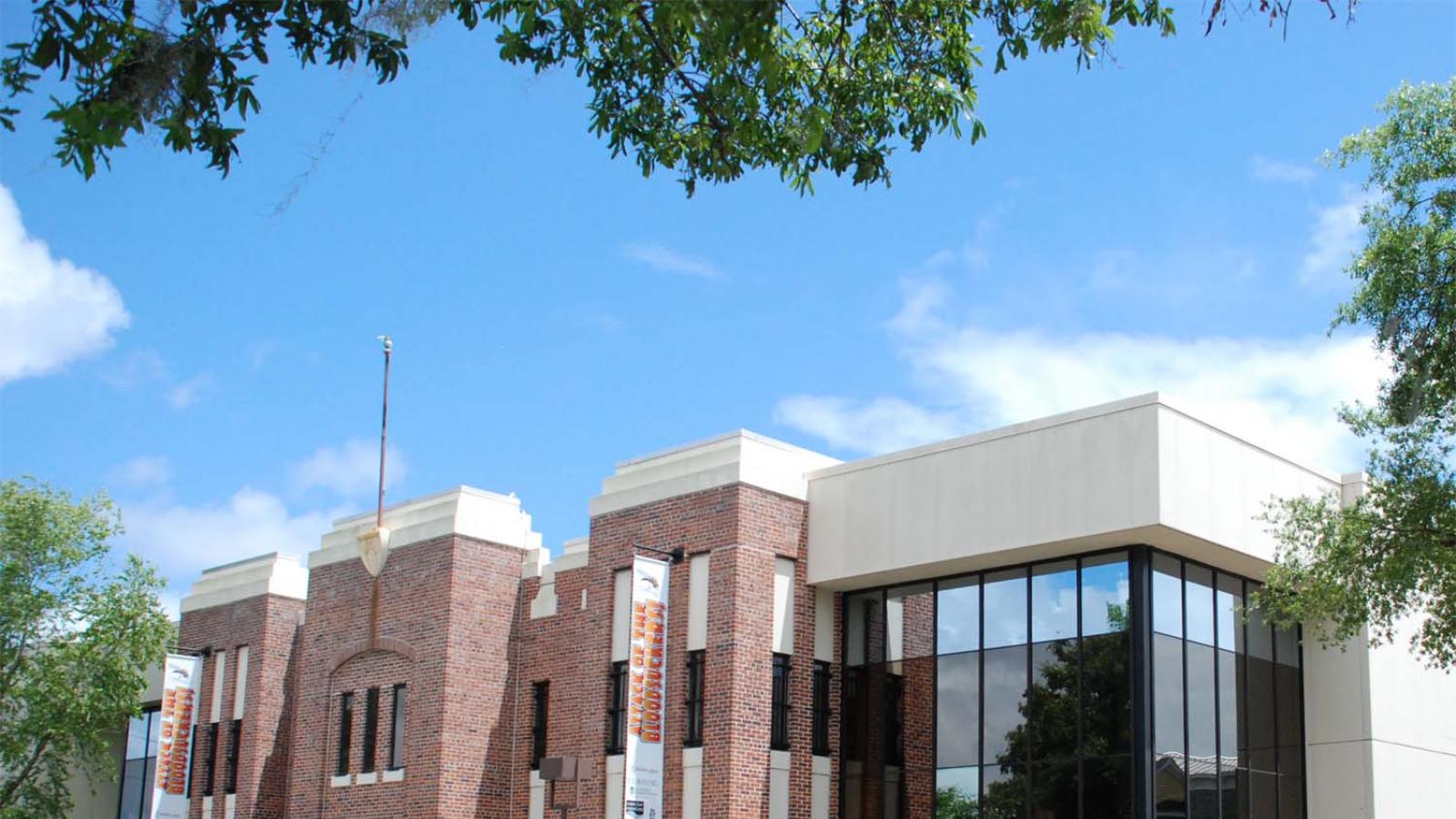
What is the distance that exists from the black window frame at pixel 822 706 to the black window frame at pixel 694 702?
1.89m

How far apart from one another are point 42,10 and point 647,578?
18754 mm

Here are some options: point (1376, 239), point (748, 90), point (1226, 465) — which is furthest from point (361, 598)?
point (748, 90)

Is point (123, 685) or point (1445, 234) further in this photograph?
point (123, 685)

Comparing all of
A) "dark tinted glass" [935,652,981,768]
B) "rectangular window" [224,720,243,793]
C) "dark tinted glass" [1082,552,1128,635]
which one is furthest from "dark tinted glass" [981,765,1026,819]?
"rectangular window" [224,720,243,793]

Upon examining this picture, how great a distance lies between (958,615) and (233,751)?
16793mm

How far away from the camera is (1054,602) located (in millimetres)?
24750

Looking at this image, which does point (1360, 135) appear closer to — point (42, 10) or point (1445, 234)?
point (1445, 234)

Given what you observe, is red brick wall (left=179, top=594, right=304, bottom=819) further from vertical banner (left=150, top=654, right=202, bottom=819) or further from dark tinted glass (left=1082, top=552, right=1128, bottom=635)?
dark tinted glass (left=1082, top=552, right=1128, bottom=635)

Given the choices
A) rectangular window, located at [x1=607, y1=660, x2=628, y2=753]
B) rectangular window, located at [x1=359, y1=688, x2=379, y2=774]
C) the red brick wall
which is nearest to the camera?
rectangular window, located at [x1=607, y1=660, x2=628, y2=753]

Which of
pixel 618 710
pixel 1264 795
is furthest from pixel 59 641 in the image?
pixel 1264 795

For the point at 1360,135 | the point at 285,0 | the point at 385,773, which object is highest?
the point at 1360,135

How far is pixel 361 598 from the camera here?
32.2 metres

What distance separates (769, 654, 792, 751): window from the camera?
26.2 m

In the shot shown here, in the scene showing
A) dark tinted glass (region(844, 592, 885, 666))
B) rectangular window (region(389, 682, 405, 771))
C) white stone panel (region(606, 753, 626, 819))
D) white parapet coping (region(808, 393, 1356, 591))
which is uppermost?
white parapet coping (region(808, 393, 1356, 591))
